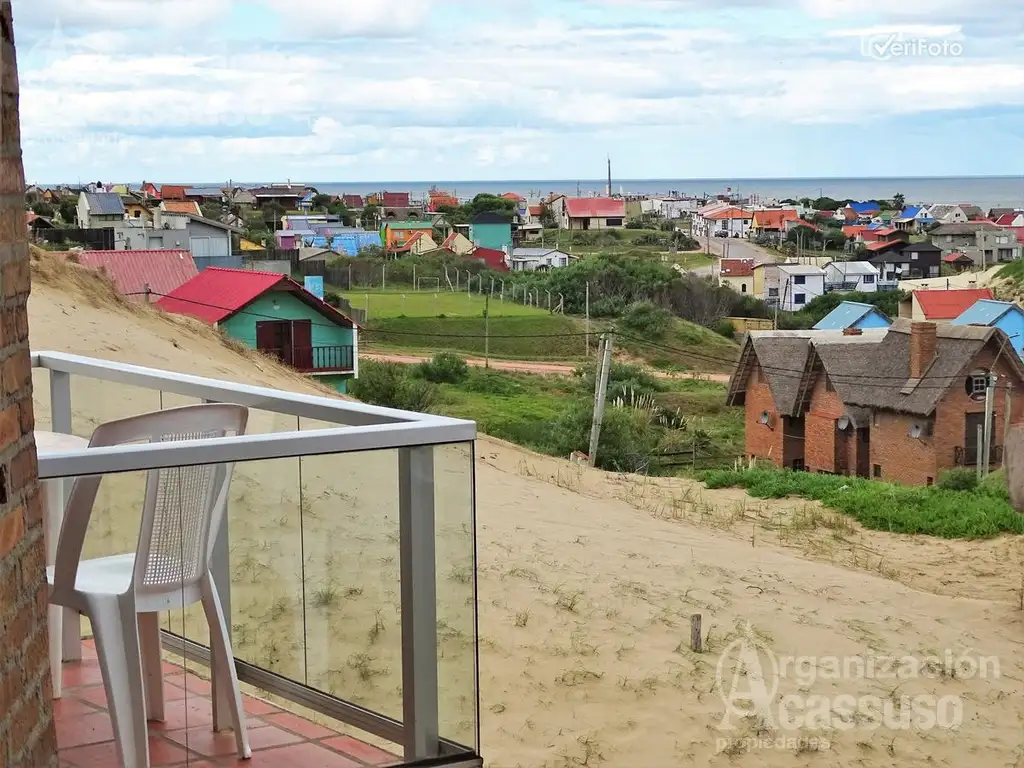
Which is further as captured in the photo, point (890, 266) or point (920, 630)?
point (890, 266)

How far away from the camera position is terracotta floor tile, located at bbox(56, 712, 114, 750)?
11.6ft

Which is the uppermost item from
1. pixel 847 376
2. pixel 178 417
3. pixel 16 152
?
pixel 16 152

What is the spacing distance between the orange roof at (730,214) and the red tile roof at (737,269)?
52994mm

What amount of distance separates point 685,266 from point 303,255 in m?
25.6

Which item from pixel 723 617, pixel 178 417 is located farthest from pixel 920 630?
pixel 178 417

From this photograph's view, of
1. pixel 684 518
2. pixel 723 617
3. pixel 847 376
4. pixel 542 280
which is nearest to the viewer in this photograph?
pixel 723 617

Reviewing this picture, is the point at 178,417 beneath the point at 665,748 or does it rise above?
above

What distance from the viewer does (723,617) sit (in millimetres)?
7906

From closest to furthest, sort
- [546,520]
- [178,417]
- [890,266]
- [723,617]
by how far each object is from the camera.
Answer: [178,417] → [723,617] → [546,520] → [890,266]

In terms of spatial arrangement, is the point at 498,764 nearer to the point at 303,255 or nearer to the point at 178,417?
the point at 178,417

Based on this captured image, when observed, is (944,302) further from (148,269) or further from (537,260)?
(537,260)

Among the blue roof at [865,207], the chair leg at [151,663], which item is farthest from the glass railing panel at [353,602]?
the blue roof at [865,207]

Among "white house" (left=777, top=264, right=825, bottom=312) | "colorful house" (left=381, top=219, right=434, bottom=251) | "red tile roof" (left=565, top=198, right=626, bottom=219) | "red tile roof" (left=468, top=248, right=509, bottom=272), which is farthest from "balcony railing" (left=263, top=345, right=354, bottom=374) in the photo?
"red tile roof" (left=565, top=198, right=626, bottom=219)

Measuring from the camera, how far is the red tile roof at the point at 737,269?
68438 millimetres
